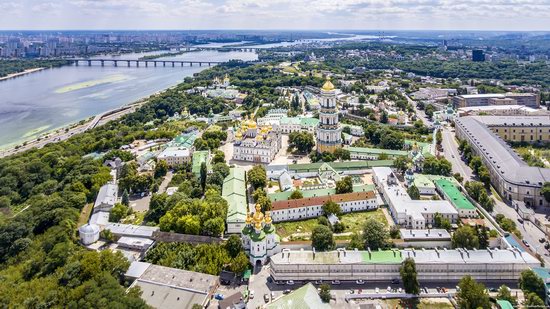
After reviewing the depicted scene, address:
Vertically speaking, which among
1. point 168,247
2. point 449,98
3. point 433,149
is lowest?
point 168,247

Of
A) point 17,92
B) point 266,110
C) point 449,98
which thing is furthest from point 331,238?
point 17,92

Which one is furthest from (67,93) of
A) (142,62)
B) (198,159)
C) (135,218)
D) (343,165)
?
(343,165)

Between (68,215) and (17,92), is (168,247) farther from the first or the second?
(17,92)

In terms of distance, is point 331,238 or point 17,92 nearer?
point 331,238

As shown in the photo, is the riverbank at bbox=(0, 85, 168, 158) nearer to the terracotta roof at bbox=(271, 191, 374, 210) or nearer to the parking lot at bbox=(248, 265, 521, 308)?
the terracotta roof at bbox=(271, 191, 374, 210)

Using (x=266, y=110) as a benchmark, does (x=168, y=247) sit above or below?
below

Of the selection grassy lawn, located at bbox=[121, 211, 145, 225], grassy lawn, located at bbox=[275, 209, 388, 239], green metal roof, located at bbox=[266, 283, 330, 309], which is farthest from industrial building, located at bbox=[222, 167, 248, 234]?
green metal roof, located at bbox=[266, 283, 330, 309]
